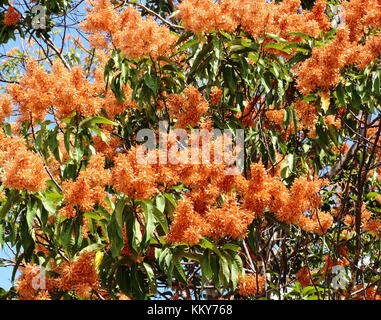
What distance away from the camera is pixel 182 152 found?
8.79 ft

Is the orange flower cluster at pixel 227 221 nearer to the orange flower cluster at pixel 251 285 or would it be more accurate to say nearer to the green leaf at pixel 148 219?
the green leaf at pixel 148 219

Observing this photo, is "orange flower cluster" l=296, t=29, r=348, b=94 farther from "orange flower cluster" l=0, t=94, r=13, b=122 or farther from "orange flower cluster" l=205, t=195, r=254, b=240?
"orange flower cluster" l=0, t=94, r=13, b=122

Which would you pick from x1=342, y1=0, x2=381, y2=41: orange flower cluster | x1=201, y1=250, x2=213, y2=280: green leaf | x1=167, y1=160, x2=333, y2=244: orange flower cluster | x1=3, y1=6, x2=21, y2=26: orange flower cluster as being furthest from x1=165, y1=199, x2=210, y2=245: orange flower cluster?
x1=3, y1=6, x2=21, y2=26: orange flower cluster

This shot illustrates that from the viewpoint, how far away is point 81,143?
297 cm

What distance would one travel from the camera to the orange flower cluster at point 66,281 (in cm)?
259

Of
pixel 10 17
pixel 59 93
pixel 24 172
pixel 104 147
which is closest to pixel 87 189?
pixel 24 172

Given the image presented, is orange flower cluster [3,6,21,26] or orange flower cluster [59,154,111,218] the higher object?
orange flower cluster [3,6,21,26]

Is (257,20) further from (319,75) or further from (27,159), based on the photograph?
(27,159)

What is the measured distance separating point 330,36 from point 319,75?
752 millimetres

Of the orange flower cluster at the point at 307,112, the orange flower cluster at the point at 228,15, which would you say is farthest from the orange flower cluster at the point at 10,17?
the orange flower cluster at the point at 307,112

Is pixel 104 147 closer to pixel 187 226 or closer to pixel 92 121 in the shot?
pixel 92 121

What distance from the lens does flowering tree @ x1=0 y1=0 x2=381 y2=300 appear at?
2527 millimetres

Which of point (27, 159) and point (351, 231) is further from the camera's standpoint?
point (351, 231)
